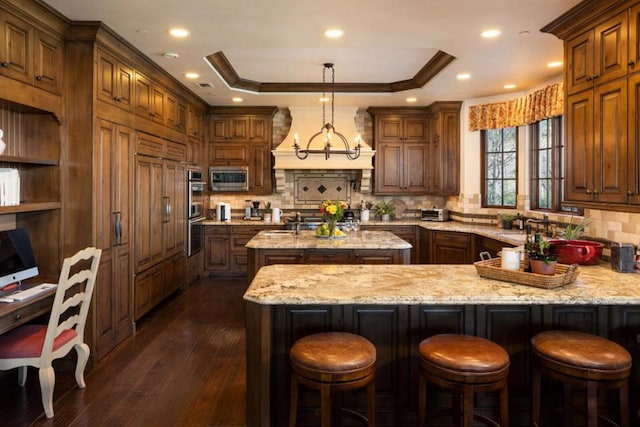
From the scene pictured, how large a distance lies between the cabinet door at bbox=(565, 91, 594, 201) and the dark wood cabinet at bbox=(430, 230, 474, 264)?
8.25 ft

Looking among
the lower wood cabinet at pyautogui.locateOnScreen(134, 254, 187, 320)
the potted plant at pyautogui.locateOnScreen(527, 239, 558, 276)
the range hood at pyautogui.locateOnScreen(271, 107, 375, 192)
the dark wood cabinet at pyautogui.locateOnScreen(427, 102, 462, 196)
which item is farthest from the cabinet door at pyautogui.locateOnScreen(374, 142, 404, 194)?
the potted plant at pyautogui.locateOnScreen(527, 239, 558, 276)

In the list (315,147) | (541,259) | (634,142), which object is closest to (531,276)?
(541,259)

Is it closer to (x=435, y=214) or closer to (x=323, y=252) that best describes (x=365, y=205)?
(x=435, y=214)

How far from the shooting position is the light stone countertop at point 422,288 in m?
2.16

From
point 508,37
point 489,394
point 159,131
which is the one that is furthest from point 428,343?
point 159,131

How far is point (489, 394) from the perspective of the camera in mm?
2467

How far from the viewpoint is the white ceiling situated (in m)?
3.19

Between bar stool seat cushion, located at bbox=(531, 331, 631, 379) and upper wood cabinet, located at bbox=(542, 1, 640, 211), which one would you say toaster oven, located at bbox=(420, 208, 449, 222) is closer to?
upper wood cabinet, located at bbox=(542, 1, 640, 211)

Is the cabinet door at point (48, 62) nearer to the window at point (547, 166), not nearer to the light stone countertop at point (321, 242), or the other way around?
the light stone countertop at point (321, 242)

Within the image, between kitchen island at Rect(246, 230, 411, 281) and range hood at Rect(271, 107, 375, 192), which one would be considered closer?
kitchen island at Rect(246, 230, 411, 281)

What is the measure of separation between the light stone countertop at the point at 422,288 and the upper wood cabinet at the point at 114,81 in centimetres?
216

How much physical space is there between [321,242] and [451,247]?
93.3 inches

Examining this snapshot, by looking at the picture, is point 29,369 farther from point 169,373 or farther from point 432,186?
point 432,186

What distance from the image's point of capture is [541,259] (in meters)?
2.40
